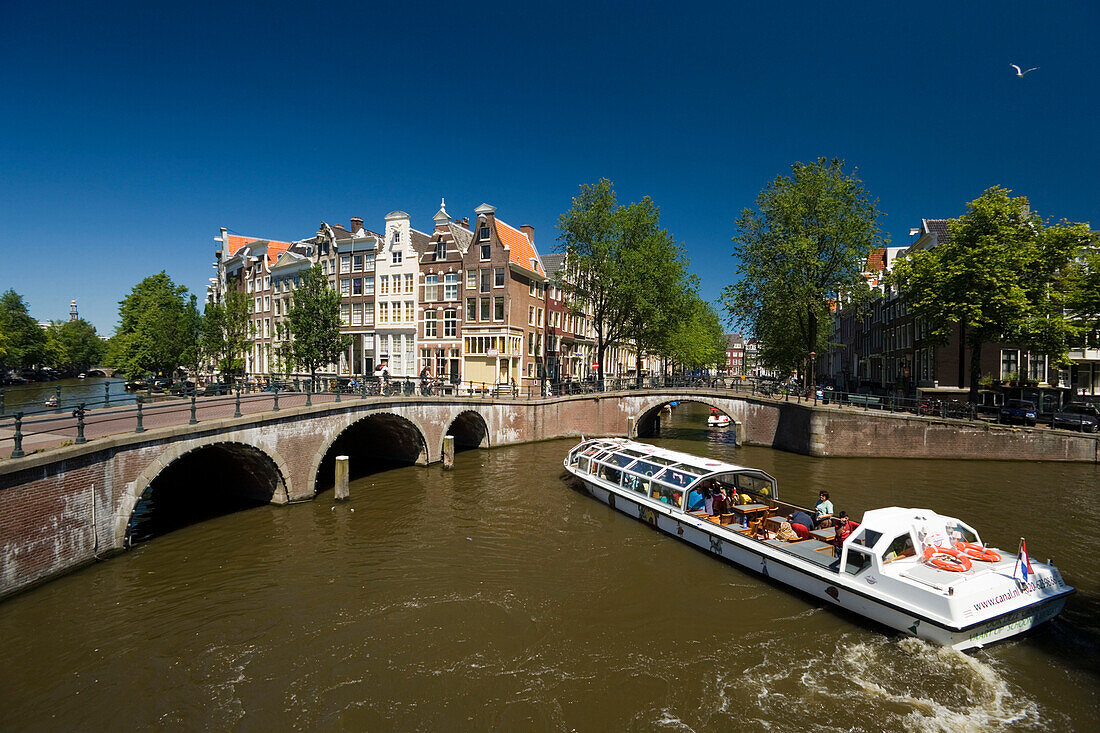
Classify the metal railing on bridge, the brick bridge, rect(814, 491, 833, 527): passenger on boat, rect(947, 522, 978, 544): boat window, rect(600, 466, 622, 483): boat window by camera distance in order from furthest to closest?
rect(600, 466, 622, 483): boat window, rect(814, 491, 833, 527): passenger on boat, the metal railing on bridge, rect(947, 522, 978, 544): boat window, the brick bridge

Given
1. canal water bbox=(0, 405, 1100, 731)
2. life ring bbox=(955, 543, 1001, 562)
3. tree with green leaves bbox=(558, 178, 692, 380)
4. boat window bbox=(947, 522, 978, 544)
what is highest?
tree with green leaves bbox=(558, 178, 692, 380)

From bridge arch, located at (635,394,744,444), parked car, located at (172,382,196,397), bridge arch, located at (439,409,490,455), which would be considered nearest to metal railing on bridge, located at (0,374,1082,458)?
parked car, located at (172,382,196,397)

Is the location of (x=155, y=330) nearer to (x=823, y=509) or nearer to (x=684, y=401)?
(x=684, y=401)

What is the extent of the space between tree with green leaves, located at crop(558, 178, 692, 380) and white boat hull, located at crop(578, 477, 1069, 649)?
2708 cm

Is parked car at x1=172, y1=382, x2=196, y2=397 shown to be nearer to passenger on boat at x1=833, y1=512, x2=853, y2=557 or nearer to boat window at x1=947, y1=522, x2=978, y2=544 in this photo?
passenger on boat at x1=833, y1=512, x2=853, y2=557

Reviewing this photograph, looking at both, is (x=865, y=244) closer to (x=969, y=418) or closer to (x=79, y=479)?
(x=969, y=418)

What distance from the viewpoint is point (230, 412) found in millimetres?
20047

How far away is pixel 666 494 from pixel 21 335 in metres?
104

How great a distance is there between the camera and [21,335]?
257 ft

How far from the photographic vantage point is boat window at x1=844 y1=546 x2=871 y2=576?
1240 centimetres

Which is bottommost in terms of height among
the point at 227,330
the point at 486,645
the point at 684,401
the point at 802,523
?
the point at 486,645

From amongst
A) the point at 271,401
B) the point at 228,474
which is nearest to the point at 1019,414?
the point at 271,401

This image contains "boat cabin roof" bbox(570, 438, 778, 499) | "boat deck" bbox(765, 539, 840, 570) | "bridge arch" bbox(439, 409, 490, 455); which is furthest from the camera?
"bridge arch" bbox(439, 409, 490, 455)

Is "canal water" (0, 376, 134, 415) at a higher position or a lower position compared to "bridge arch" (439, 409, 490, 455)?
higher
